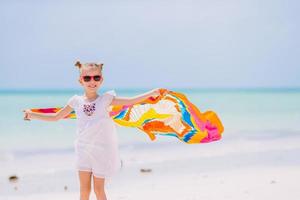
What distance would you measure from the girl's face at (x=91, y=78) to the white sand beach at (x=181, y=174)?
225cm

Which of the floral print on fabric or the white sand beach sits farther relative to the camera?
the white sand beach

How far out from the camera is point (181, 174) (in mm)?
8914

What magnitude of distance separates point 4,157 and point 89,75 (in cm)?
657

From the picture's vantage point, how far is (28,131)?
54.0 feet

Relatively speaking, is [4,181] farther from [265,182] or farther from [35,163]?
[265,182]

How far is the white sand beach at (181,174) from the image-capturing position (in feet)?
24.5

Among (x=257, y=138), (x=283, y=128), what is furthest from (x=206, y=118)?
(x=283, y=128)

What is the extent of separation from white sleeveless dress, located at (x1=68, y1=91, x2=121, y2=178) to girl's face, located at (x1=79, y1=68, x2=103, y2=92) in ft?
0.35

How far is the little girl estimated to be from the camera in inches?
206

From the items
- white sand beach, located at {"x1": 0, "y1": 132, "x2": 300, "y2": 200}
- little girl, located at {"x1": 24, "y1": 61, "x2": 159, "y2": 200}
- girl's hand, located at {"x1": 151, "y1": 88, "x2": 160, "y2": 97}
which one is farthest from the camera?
white sand beach, located at {"x1": 0, "y1": 132, "x2": 300, "y2": 200}

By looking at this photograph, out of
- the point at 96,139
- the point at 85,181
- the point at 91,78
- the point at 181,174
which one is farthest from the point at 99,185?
the point at 181,174

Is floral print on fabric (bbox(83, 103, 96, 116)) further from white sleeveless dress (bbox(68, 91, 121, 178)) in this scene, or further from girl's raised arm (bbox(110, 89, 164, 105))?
girl's raised arm (bbox(110, 89, 164, 105))

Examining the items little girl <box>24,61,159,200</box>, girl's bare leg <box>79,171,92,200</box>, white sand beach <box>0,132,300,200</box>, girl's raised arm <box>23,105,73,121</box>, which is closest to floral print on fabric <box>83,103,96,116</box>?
little girl <box>24,61,159,200</box>

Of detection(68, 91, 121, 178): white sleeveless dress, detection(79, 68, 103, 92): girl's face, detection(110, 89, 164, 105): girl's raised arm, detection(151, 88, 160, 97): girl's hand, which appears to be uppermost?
detection(79, 68, 103, 92): girl's face
